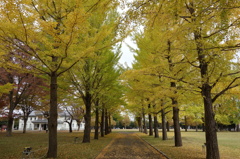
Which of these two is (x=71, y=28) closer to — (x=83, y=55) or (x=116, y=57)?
(x=83, y=55)

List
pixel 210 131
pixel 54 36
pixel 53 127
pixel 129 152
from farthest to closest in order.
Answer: pixel 129 152 < pixel 53 127 < pixel 210 131 < pixel 54 36

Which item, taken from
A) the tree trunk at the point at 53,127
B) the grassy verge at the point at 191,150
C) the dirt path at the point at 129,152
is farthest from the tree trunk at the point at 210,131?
the tree trunk at the point at 53,127

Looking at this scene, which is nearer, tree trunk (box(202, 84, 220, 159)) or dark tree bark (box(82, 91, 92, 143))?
tree trunk (box(202, 84, 220, 159))

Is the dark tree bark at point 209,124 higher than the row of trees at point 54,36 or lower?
lower

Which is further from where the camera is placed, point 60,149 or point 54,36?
point 60,149

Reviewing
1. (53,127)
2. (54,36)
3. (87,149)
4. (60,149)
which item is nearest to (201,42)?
(54,36)

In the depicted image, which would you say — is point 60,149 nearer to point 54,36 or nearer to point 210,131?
point 54,36

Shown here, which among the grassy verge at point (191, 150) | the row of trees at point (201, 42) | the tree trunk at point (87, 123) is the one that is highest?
the row of trees at point (201, 42)

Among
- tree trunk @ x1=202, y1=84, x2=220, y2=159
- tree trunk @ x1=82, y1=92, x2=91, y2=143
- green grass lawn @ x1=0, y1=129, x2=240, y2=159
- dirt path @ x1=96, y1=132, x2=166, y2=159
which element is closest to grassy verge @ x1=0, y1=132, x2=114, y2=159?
green grass lawn @ x1=0, y1=129, x2=240, y2=159

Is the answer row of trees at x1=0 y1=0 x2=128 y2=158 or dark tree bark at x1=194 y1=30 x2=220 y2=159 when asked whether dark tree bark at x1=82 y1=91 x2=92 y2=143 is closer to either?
row of trees at x1=0 y1=0 x2=128 y2=158

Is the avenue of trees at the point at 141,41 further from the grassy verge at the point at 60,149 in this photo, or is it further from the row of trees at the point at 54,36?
the grassy verge at the point at 60,149

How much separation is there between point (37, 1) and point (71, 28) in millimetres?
3095

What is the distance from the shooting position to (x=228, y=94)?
802 centimetres

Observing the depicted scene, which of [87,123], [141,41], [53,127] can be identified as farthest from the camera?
[87,123]
